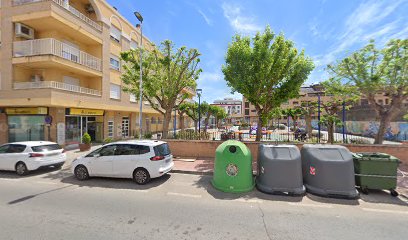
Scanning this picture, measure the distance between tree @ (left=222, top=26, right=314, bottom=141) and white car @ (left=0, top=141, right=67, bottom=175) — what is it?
912cm

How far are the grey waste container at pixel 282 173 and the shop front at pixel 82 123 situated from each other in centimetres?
1552

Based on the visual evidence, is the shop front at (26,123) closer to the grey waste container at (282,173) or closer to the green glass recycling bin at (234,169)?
the green glass recycling bin at (234,169)

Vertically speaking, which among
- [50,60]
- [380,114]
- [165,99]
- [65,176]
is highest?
[50,60]

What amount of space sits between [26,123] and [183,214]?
16.9 metres

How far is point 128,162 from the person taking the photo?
714 cm

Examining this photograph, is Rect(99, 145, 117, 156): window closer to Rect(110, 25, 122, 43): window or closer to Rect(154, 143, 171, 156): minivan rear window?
Rect(154, 143, 171, 156): minivan rear window

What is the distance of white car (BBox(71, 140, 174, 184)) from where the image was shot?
7.02 m

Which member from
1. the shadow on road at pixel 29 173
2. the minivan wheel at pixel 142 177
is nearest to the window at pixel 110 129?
the shadow on road at pixel 29 173

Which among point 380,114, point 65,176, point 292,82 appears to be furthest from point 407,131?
point 65,176

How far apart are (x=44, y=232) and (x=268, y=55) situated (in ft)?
32.2

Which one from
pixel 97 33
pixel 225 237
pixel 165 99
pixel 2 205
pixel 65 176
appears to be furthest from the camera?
pixel 97 33

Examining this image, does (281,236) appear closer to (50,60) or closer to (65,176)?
(65,176)

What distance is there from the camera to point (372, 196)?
5961mm

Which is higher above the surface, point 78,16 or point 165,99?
point 78,16
